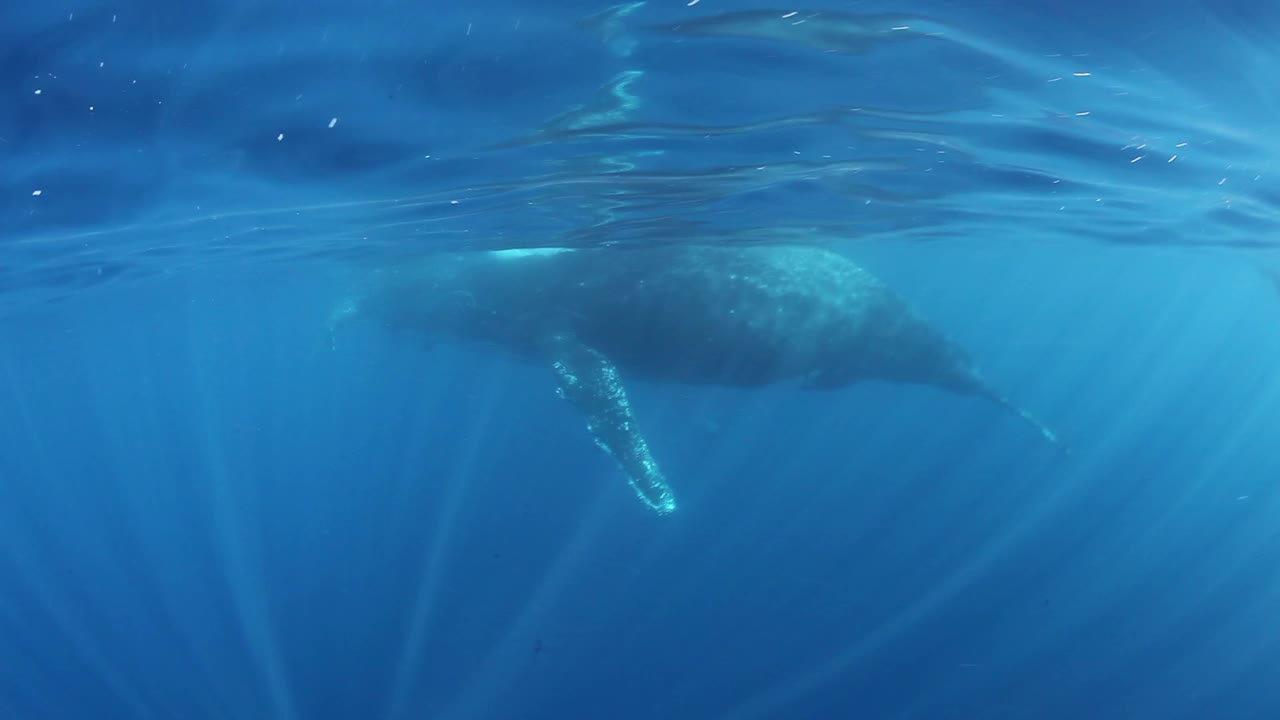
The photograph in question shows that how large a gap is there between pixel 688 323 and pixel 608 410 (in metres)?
2.12

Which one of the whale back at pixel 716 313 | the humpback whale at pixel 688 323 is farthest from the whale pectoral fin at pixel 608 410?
the whale back at pixel 716 313

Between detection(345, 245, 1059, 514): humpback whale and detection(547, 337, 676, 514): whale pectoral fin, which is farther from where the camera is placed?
detection(345, 245, 1059, 514): humpback whale

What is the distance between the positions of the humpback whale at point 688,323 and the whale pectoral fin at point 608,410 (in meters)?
0.02

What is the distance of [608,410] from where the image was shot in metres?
14.4

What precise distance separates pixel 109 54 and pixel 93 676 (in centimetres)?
1579

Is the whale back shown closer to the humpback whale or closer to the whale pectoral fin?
the humpback whale

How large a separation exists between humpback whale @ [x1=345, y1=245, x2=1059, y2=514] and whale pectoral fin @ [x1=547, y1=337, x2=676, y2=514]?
0.02 meters

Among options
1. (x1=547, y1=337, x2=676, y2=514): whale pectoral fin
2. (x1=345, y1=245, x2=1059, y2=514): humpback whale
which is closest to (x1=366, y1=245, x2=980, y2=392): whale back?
(x1=345, y1=245, x2=1059, y2=514): humpback whale

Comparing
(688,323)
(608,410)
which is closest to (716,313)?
(688,323)

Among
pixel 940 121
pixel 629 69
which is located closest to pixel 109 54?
pixel 629 69

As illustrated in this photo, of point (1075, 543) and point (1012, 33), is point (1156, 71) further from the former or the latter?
point (1075, 543)

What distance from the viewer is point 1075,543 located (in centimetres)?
2073

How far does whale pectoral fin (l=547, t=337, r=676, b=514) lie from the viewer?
13.0 metres

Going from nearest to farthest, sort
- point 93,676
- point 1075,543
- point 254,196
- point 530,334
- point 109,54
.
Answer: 1. point 109,54
2. point 254,196
3. point 530,334
4. point 93,676
5. point 1075,543
